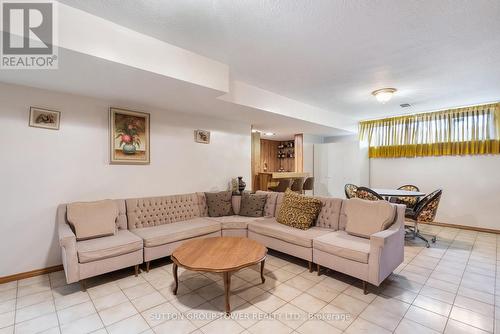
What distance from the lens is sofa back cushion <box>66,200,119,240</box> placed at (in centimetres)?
275

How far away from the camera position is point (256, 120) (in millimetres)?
4867

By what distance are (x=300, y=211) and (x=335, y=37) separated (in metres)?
2.15

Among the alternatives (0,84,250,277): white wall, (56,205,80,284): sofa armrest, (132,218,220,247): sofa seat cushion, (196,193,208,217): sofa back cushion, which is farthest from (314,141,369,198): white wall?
(56,205,80,284): sofa armrest

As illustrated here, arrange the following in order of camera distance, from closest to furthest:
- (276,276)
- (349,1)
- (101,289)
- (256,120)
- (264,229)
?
(349,1), (101,289), (276,276), (264,229), (256,120)

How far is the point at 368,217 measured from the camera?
2.81 meters

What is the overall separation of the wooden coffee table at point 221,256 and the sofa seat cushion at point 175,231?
1.87 ft

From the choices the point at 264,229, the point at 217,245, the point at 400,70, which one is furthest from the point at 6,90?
the point at 400,70

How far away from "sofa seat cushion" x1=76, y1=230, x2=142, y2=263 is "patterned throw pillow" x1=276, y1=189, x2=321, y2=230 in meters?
1.98

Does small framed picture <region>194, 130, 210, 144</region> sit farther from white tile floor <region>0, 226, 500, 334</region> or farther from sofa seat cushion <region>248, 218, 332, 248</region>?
white tile floor <region>0, 226, 500, 334</region>

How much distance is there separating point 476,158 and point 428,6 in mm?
4540

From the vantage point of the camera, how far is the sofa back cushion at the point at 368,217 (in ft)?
8.87

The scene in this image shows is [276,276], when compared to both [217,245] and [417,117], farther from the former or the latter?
[417,117]

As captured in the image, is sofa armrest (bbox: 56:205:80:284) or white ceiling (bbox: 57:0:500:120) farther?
sofa armrest (bbox: 56:205:80:284)

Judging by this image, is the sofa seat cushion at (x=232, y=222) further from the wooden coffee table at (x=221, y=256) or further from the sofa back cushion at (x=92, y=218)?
the sofa back cushion at (x=92, y=218)
